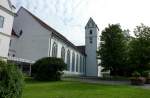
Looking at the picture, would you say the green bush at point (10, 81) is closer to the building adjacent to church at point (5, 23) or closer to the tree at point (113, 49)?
the building adjacent to church at point (5, 23)

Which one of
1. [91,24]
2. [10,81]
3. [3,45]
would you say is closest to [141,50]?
[3,45]

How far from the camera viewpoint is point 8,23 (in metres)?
35.1

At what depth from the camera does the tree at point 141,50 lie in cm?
3925

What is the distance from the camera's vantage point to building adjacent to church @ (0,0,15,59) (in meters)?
33.5

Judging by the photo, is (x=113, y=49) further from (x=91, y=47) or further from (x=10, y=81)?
(x=10, y=81)

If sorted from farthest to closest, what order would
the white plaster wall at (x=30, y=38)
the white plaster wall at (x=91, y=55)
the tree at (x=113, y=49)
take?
the white plaster wall at (x=91, y=55)
the tree at (x=113, y=49)
the white plaster wall at (x=30, y=38)

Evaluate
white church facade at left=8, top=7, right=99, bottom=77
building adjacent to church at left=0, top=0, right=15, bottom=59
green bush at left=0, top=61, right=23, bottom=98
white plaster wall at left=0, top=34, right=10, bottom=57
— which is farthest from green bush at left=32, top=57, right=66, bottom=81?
green bush at left=0, top=61, right=23, bottom=98

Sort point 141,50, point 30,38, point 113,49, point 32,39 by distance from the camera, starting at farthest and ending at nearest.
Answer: point 113,49 → point 30,38 → point 32,39 → point 141,50

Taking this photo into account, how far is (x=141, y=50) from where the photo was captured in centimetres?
3928

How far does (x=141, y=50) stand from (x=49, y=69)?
17.6 meters

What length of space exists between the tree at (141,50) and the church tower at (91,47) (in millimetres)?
31201

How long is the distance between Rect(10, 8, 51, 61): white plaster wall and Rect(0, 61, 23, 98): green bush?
114 feet

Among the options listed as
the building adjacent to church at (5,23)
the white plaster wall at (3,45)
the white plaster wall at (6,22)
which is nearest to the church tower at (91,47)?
the white plaster wall at (6,22)

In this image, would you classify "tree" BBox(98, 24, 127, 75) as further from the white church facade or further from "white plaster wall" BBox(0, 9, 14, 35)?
"white plaster wall" BBox(0, 9, 14, 35)
